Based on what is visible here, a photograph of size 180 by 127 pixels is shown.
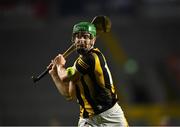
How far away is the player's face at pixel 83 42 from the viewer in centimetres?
593

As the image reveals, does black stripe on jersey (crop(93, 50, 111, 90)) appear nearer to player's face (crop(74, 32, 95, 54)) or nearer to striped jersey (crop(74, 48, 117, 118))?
striped jersey (crop(74, 48, 117, 118))

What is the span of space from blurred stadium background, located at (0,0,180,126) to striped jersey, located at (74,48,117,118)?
9885mm

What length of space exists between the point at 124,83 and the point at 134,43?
5.13 feet

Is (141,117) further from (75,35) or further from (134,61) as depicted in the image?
(75,35)

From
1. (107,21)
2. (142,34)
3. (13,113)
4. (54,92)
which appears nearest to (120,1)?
(142,34)

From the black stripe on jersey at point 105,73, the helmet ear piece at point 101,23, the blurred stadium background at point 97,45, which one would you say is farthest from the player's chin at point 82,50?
the blurred stadium background at point 97,45

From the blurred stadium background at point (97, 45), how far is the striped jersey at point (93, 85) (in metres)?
9.89

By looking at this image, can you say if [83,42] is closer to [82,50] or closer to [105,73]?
[82,50]

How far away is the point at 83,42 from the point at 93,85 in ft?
1.25

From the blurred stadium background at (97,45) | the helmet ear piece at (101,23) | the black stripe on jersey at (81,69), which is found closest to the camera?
the black stripe on jersey at (81,69)

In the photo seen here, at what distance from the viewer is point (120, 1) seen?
1730cm

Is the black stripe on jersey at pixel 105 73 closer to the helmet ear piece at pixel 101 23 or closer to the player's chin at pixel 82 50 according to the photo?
the player's chin at pixel 82 50

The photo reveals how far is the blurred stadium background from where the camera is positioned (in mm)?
16422

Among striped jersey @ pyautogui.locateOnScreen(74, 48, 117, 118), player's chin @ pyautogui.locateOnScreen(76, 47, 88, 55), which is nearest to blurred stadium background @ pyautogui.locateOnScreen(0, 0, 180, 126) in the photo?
striped jersey @ pyautogui.locateOnScreen(74, 48, 117, 118)
